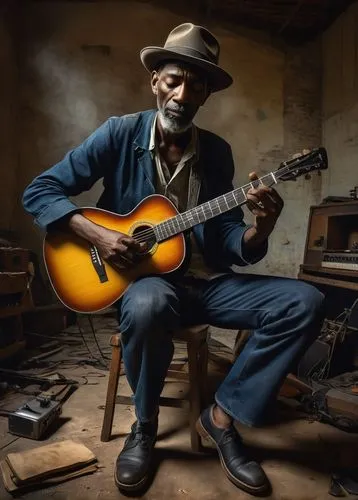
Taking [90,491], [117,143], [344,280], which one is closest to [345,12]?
[344,280]

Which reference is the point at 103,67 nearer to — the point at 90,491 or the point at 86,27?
the point at 86,27

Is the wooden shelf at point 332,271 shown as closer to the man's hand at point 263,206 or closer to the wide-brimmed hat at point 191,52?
the man's hand at point 263,206

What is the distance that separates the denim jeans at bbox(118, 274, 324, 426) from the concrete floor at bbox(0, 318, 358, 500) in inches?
10.9

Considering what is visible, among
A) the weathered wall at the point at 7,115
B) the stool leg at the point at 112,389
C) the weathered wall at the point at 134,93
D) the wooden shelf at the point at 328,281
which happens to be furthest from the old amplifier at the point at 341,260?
the weathered wall at the point at 7,115

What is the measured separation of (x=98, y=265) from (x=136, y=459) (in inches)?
33.0

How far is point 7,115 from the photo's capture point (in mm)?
5125

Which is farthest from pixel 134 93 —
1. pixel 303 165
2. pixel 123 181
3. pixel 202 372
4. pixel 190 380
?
pixel 190 380

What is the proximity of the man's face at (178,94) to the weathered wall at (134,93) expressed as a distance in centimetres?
363

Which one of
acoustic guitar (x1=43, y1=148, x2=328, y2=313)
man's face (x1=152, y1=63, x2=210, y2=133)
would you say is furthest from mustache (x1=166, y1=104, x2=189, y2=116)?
acoustic guitar (x1=43, y1=148, x2=328, y2=313)

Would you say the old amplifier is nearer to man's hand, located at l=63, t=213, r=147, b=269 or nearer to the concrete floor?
the concrete floor

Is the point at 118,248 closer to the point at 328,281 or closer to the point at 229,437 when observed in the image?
the point at 229,437

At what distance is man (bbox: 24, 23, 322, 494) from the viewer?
163 centimetres

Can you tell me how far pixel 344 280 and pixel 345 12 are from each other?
385cm

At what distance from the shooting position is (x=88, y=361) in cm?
347
